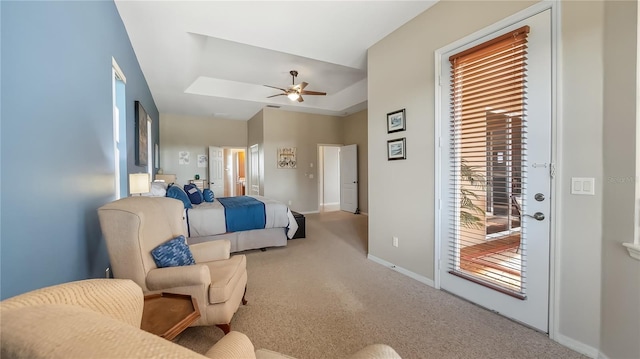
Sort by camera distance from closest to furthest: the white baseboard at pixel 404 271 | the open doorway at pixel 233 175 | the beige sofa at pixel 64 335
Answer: the beige sofa at pixel 64 335, the white baseboard at pixel 404 271, the open doorway at pixel 233 175

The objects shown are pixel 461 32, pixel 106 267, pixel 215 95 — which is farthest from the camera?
pixel 215 95

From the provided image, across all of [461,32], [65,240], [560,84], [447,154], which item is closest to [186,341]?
[65,240]

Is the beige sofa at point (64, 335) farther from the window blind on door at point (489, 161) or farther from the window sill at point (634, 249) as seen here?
the window blind on door at point (489, 161)

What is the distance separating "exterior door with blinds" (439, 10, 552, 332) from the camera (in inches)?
72.4

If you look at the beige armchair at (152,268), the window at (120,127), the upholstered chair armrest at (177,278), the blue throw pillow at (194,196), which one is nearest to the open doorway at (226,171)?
the blue throw pillow at (194,196)

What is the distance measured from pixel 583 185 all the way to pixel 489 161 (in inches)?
23.4

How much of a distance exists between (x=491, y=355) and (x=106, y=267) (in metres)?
3.01

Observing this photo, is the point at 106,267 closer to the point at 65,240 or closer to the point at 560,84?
the point at 65,240

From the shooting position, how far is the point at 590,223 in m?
1.63

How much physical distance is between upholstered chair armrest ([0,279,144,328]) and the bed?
293 centimetres

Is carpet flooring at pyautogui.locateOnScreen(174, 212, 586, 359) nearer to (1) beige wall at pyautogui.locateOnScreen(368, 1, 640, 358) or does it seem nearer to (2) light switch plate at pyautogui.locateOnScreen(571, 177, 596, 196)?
(1) beige wall at pyautogui.locateOnScreen(368, 1, 640, 358)

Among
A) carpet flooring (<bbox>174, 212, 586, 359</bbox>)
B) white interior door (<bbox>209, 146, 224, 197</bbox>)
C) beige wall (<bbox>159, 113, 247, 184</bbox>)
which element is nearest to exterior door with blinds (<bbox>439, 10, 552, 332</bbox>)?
carpet flooring (<bbox>174, 212, 586, 359</bbox>)

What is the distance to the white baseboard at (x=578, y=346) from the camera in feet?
5.30

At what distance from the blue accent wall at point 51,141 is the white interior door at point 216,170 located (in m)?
5.21
